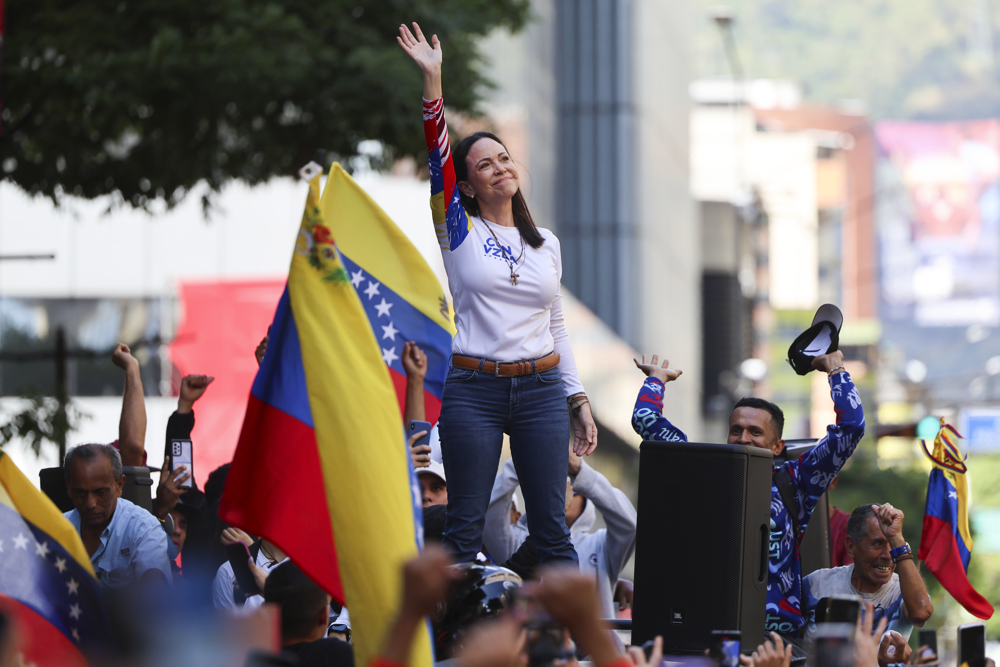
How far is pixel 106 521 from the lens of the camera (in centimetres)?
616

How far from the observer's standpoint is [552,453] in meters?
5.39

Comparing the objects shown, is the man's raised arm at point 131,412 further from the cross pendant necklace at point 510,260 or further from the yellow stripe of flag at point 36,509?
the cross pendant necklace at point 510,260

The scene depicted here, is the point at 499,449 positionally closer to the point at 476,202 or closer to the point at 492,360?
the point at 492,360

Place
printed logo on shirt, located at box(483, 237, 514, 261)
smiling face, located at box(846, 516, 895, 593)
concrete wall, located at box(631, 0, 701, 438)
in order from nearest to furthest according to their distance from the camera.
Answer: printed logo on shirt, located at box(483, 237, 514, 261)
smiling face, located at box(846, 516, 895, 593)
concrete wall, located at box(631, 0, 701, 438)

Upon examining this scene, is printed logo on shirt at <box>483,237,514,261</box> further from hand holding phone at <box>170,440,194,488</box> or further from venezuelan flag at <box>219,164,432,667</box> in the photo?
hand holding phone at <box>170,440,194,488</box>

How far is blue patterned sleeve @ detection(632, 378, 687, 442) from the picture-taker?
19.8 ft

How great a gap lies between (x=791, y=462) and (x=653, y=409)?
661mm

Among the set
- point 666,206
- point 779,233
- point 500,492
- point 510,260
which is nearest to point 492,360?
point 510,260

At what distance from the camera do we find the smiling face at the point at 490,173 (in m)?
5.46

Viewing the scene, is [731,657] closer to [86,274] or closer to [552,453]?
[552,453]

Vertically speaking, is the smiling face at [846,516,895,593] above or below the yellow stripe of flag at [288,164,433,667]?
below

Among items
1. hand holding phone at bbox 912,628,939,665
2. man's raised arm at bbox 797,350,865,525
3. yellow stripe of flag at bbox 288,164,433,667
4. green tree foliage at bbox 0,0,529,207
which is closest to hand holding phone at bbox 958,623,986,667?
hand holding phone at bbox 912,628,939,665

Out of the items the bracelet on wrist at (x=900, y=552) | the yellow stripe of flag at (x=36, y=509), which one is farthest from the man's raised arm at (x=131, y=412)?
the bracelet on wrist at (x=900, y=552)

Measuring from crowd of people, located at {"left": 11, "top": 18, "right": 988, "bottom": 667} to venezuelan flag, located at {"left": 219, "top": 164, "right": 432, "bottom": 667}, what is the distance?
15cm
